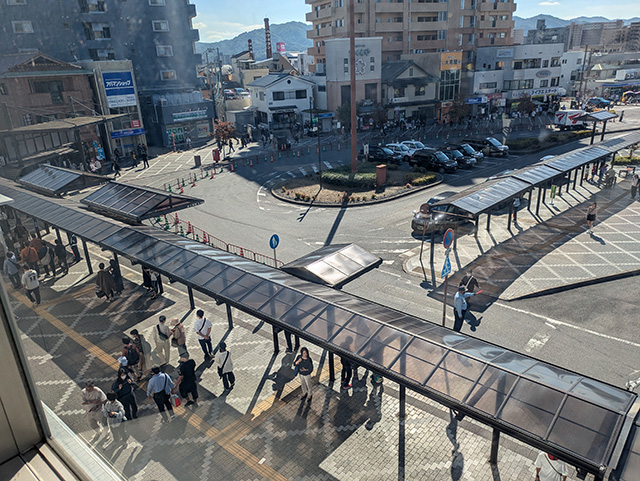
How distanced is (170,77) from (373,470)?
Answer: 175ft

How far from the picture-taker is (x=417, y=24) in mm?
64938

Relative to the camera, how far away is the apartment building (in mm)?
62469

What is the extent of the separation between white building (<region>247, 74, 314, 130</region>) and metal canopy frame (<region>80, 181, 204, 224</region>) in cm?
3740

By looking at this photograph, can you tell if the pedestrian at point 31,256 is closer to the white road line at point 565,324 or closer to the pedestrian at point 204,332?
the pedestrian at point 204,332

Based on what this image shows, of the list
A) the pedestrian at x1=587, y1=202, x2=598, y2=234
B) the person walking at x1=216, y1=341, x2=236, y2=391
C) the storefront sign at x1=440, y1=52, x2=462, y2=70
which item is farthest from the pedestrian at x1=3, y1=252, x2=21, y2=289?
the storefront sign at x1=440, y1=52, x2=462, y2=70

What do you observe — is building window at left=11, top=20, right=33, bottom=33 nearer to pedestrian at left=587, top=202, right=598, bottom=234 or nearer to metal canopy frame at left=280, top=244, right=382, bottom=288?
metal canopy frame at left=280, top=244, right=382, bottom=288

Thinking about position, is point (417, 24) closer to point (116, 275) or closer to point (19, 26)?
point (116, 275)

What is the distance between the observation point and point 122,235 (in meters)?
14.9

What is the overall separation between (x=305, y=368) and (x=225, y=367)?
188 centimetres

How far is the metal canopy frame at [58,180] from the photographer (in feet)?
65.5

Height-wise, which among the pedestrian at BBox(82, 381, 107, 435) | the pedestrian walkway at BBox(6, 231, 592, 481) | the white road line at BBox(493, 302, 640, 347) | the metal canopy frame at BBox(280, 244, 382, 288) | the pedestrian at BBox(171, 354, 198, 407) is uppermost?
the metal canopy frame at BBox(280, 244, 382, 288)

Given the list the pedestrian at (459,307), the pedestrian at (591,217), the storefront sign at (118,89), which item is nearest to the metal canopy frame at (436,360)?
the pedestrian at (459,307)

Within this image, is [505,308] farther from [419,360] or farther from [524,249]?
[419,360]

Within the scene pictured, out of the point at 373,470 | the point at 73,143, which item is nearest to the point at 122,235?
the point at 373,470
